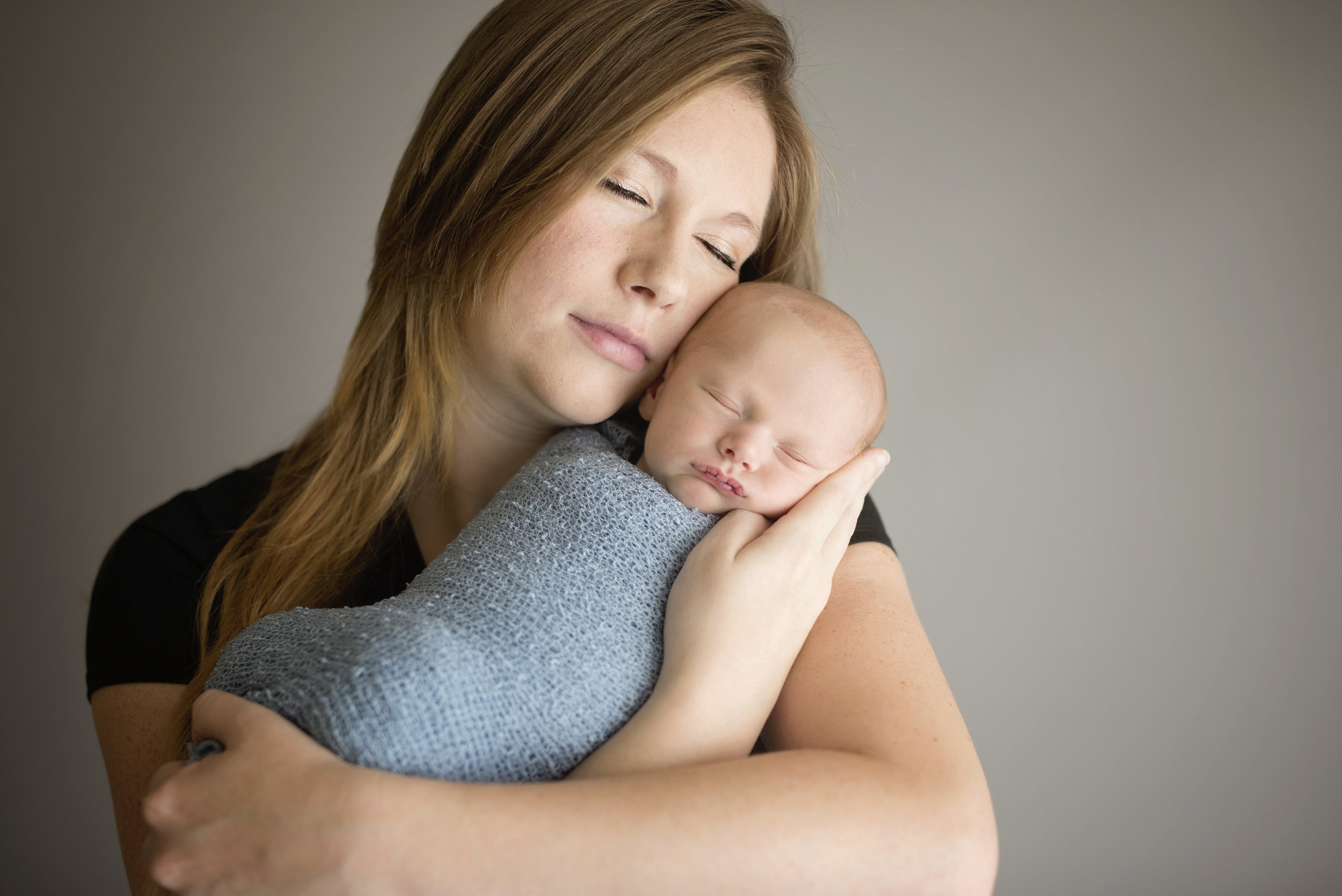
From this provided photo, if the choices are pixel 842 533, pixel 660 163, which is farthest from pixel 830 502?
pixel 660 163

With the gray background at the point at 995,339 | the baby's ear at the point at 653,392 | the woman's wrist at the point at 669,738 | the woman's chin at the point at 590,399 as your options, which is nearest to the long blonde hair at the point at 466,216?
the woman's chin at the point at 590,399

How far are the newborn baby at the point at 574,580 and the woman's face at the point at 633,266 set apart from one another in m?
0.06

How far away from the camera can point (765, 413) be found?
3.96 feet

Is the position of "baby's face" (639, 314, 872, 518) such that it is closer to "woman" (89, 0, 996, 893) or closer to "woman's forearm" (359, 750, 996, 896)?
"woman" (89, 0, 996, 893)

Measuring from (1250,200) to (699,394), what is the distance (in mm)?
1711

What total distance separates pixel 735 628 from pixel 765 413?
0.37m

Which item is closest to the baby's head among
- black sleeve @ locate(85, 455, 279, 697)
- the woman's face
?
the woman's face

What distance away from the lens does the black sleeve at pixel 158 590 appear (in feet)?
4.47

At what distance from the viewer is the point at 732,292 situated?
1.38 m

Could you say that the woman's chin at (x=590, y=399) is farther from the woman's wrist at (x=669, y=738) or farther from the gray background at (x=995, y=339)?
the gray background at (x=995, y=339)

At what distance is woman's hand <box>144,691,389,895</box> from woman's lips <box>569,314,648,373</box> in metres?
0.71

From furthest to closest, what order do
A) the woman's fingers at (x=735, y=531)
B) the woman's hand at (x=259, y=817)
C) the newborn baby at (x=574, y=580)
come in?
the woman's fingers at (x=735, y=531), the newborn baby at (x=574, y=580), the woman's hand at (x=259, y=817)

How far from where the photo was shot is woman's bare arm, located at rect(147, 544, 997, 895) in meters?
0.76

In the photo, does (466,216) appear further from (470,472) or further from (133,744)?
(133,744)
